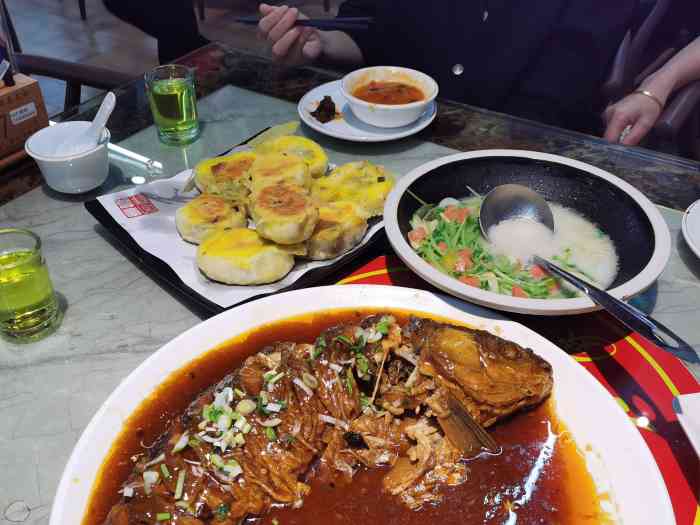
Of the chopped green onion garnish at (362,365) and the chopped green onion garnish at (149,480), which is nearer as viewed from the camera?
the chopped green onion garnish at (149,480)

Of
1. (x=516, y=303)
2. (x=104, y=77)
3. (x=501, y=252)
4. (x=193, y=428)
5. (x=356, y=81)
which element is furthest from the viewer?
(x=104, y=77)

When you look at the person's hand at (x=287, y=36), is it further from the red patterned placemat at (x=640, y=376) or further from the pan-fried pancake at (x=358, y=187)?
the red patterned placemat at (x=640, y=376)

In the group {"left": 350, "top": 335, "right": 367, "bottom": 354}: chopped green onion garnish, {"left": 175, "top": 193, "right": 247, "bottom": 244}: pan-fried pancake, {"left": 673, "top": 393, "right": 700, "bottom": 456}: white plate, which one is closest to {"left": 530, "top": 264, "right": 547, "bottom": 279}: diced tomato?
{"left": 673, "top": 393, "right": 700, "bottom": 456}: white plate

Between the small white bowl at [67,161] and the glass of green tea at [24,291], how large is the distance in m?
0.74

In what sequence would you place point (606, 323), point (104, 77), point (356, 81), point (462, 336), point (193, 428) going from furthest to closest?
point (104, 77) → point (356, 81) → point (606, 323) → point (462, 336) → point (193, 428)

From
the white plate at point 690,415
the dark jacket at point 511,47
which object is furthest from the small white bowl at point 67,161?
the white plate at point 690,415

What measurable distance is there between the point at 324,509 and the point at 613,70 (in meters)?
4.20

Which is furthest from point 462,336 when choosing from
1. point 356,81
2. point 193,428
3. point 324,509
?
point 356,81

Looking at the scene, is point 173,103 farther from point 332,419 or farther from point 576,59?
point 576,59

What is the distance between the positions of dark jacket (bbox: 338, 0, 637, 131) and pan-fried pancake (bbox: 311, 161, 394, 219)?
190 cm

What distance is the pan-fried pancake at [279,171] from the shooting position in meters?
2.78

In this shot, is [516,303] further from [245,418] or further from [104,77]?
[104,77]

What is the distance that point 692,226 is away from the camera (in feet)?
8.89

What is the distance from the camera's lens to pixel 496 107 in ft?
15.2
